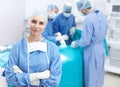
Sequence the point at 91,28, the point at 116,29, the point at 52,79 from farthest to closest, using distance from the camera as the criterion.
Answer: the point at 116,29
the point at 91,28
the point at 52,79

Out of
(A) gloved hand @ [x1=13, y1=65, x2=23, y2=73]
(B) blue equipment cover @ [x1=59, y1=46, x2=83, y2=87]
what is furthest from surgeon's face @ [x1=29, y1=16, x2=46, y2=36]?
(B) blue equipment cover @ [x1=59, y1=46, x2=83, y2=87]

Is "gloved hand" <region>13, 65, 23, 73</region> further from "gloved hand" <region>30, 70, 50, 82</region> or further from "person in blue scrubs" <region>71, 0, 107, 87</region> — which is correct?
"person in blue scrubs" <region>71, 0, 107, 87</region>

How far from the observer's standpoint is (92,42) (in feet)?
8.24

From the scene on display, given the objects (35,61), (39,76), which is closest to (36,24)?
(35,61)

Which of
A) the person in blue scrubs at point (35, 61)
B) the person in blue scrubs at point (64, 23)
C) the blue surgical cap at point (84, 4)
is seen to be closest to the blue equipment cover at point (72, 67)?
the person in blue scrubs at point (64, 23)

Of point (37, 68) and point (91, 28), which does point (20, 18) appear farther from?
point (37, 68)

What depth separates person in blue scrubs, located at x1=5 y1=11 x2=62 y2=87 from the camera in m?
1.42

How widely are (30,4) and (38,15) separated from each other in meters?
2.72

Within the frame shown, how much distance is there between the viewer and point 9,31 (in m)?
3.88

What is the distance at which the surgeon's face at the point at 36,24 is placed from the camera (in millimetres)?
1433

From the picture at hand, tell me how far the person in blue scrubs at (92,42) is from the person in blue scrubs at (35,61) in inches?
39.5

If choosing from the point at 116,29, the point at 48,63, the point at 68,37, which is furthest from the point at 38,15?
the point at 116,29

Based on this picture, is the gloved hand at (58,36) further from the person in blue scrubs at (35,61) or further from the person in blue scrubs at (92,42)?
the person in blue scrubs at (35,61)

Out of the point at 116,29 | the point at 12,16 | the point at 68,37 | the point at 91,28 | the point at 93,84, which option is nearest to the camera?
the point at 91,28
